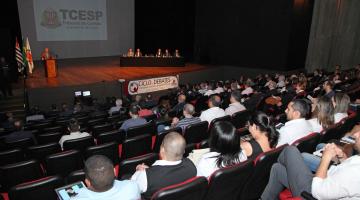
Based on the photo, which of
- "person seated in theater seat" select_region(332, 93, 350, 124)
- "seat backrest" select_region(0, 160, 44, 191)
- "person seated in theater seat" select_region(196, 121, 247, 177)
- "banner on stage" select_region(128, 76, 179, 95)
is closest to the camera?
"person seated in theater seat" select_region(196, 121, 247, 177)

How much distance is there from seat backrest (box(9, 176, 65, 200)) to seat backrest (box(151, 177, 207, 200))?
1.03 meters

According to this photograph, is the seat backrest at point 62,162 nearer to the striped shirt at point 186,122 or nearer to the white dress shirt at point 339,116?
the striped shirt at point 186,122

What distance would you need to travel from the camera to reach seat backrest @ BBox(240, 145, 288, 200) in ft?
8.31

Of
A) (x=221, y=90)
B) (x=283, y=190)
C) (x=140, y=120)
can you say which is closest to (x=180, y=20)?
(x=221, y=90)

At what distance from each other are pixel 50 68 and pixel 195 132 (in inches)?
334

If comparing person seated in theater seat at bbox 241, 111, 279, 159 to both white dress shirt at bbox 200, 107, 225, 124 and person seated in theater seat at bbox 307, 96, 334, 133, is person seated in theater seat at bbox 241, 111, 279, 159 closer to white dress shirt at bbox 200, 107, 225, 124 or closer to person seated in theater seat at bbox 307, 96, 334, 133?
person seated in theater seat at bbox 307, 96, 334, 133

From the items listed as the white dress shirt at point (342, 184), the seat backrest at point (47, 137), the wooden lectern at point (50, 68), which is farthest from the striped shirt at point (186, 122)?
the wooden lectern at point (50, 68)

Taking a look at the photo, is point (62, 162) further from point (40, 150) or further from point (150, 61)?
point (150, 61)

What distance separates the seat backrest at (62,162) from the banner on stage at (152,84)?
7.63m

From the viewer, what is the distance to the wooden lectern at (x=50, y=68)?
421 inches

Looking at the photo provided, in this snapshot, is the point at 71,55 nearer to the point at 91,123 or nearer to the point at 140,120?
the point at 91,123

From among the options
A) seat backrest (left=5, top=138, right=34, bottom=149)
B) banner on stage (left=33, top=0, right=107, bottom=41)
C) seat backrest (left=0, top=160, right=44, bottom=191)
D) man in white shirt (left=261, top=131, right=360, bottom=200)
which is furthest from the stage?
man in white shirt (left=261, top=131, right=360, bottom=200)

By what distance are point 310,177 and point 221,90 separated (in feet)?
21.3

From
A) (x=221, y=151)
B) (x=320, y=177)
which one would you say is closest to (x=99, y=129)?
(x=221, y=151)
